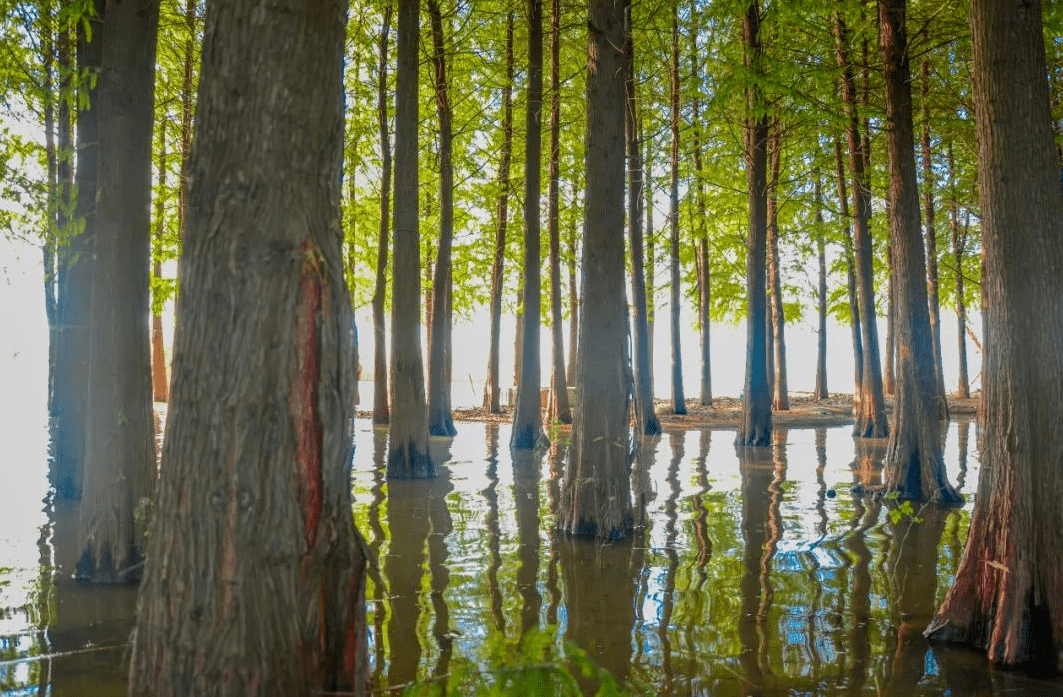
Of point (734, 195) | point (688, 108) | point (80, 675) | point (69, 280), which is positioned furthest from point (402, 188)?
point (734, 195)

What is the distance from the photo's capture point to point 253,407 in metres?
3.77

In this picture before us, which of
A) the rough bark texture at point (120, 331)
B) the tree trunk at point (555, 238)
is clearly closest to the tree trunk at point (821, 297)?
the tree trunk at point (555, 238)

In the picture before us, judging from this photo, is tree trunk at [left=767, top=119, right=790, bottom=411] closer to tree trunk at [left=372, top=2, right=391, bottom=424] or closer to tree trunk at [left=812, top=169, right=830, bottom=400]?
tree trunk at [left=812, top=169, right=830, bottom=400]

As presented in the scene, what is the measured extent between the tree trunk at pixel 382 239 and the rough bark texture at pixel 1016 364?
12.6 meters

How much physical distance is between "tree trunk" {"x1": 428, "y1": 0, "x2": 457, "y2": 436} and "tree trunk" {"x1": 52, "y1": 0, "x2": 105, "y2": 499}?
23.4ft

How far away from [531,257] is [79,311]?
8.19 meters

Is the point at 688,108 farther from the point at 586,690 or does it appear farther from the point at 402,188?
the point at 586,690

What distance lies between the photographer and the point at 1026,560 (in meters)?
5.98

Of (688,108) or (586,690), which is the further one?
(688,108)

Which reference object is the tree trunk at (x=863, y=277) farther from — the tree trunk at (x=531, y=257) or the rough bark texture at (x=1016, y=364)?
the rough bark texture at (x=1016, y=364)

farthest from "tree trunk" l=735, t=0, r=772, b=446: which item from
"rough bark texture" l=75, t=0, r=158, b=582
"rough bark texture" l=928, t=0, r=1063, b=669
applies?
"rough bark texture" l=75, t=0, r=158, b=582

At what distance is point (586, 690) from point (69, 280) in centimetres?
980

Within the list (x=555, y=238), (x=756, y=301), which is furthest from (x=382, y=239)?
(x=756, y=301)

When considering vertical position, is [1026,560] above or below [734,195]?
below
